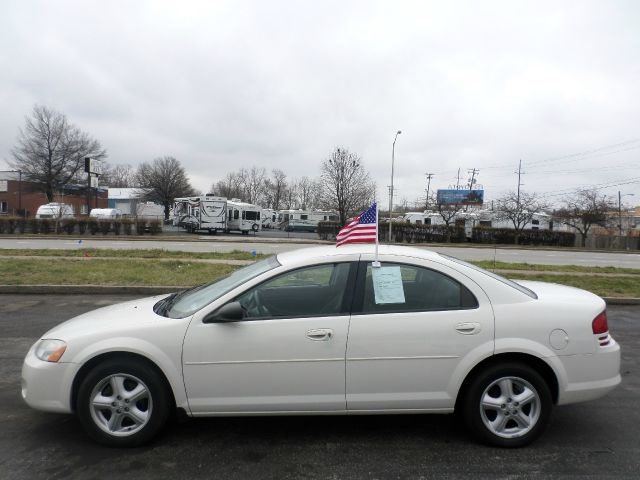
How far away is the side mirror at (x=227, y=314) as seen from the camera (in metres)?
3.25

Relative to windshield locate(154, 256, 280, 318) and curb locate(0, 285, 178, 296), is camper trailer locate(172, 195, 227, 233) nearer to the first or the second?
curb locate(0, 285, 178, 296)

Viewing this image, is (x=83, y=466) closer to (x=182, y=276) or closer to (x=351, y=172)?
(x=182, y=276)

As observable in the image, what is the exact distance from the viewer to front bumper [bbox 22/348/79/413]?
326 centimetres

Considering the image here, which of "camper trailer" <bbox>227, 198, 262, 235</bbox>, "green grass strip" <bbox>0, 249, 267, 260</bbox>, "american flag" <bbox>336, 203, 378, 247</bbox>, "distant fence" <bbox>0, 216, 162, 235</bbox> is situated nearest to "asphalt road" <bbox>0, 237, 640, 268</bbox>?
"green grass strip" <bbox>0, 249, 267, 260</bbox>

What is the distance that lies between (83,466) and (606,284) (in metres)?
11.4

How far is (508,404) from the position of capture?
10.9ft

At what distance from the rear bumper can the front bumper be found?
11.5 feet

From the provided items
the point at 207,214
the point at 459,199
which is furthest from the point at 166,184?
the point at 459,199

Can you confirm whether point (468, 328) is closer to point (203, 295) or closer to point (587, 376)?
point (587, 376)

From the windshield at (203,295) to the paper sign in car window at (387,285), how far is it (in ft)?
2.52

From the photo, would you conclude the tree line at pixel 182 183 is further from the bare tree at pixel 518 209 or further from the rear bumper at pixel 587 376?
the rear bumper at pixel 587 376

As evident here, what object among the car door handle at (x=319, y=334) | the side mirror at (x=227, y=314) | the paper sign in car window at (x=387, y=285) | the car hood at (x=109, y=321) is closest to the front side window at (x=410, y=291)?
the paper sign in car window at (x=387, y=285)

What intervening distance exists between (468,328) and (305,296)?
1.26 m

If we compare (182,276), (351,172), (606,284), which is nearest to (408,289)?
(182,276)
